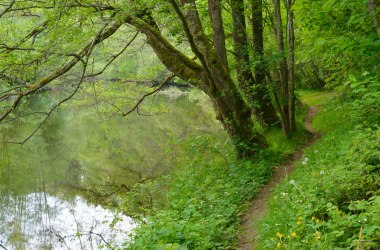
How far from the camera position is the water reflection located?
1092 centimetres

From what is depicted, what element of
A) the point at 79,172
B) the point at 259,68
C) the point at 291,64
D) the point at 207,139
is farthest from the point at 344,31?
the point at 79,172

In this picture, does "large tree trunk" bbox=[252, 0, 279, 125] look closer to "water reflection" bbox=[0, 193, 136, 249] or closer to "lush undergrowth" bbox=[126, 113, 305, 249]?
"lush undergrowth" bbox=[126, 113, 305, 249]

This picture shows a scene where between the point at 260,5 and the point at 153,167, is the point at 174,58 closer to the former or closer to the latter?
the point at 260,5

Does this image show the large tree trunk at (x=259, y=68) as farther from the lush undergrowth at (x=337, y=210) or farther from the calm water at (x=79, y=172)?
the lush undergrowth at (x=337, y=210)

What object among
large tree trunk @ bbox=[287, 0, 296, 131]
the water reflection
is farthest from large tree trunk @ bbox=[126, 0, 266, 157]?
the water reflection

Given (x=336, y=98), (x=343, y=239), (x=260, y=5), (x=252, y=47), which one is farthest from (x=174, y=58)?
(x=343, y=239)

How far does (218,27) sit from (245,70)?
6.26 feet

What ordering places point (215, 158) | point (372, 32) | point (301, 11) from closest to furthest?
point (372, 32)
point (301, 11)
point (215, 158)

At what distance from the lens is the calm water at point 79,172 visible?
11653 mm

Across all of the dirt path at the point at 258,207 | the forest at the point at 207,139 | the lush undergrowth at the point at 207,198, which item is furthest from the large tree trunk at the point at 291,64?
the dirt path at the point at 258,207

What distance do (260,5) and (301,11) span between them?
126 inches

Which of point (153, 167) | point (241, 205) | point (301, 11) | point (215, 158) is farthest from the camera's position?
point (153, 167)

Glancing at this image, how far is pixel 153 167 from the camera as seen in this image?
17.3 metres

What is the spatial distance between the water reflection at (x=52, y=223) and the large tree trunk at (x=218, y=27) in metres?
5.27
